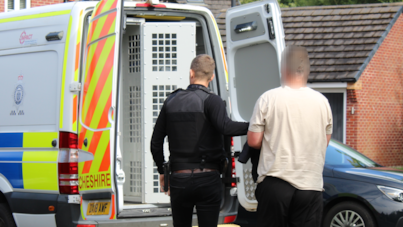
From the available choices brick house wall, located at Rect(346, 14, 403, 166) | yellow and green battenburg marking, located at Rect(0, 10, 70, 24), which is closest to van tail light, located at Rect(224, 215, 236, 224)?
yellow and green battenburg marking, located at Rect(0, 10, 70, 24)

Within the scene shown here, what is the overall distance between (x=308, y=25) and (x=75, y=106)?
13.3 m

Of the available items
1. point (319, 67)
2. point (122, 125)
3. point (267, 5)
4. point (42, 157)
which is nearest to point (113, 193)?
point (42, 157)

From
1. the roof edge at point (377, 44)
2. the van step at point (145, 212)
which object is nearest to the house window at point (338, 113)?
the roof edge at point (377, 44)

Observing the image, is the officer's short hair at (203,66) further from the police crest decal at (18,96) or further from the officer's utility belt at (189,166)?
the police crest decal at (18,96)

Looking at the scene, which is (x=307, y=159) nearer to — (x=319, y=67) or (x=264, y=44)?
(x=264, y=44)

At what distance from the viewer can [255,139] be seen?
11.1 ft

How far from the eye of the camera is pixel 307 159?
130 inches

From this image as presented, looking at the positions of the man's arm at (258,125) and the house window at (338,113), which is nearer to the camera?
the man's arm at (258,125)

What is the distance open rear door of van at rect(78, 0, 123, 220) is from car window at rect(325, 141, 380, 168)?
366 centimetres

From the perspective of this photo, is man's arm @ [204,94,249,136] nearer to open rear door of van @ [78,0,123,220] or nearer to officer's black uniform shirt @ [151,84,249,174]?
officer's black uniform shirt @ [151,84,249,174]

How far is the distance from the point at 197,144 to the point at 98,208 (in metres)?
1.24

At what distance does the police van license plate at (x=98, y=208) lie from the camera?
4453mm

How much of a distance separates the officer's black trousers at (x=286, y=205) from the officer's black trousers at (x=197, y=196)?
0.50 m

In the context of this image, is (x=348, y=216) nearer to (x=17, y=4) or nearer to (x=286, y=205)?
(x=286, y=205)
